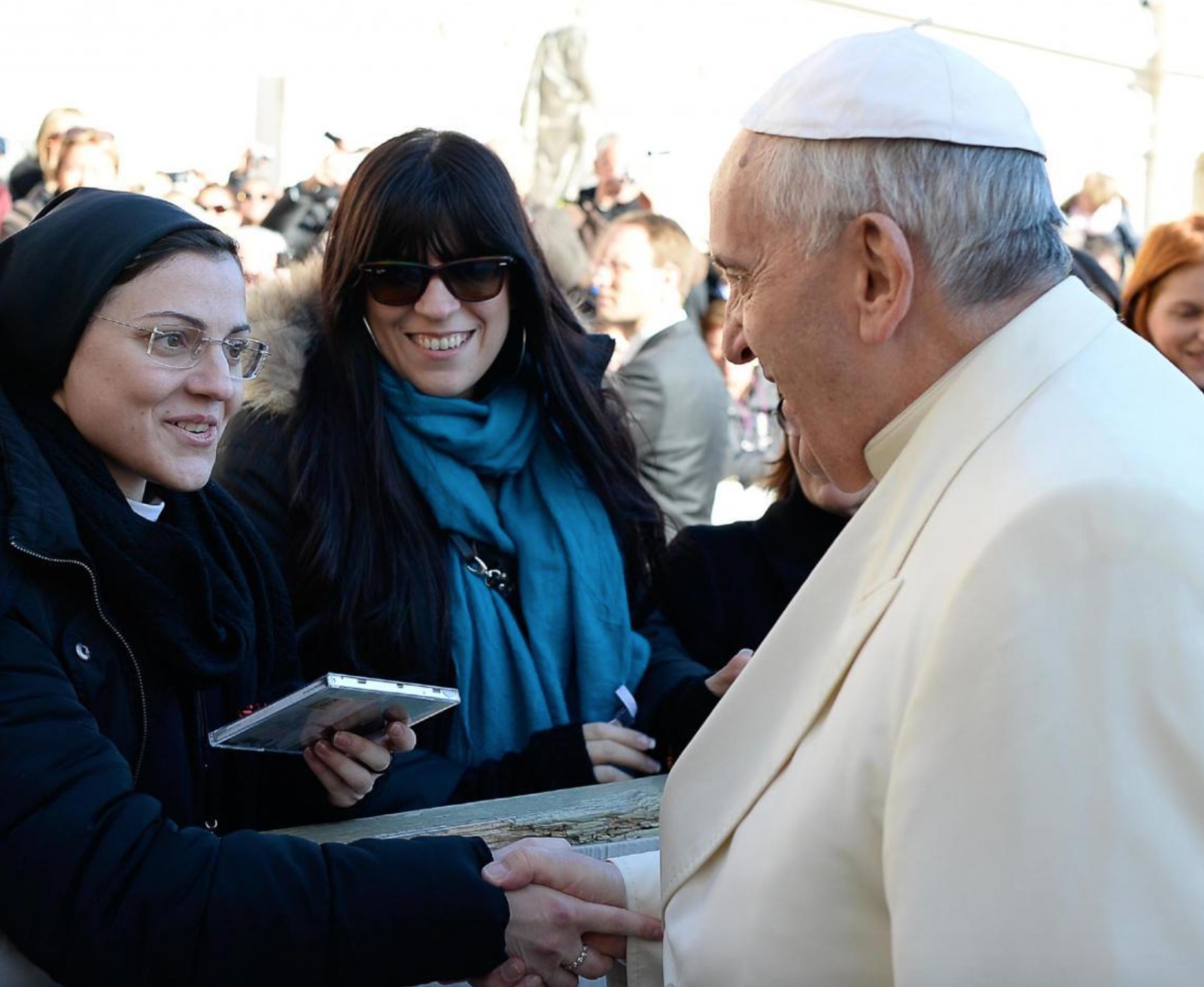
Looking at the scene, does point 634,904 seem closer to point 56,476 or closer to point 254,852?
point 254,852

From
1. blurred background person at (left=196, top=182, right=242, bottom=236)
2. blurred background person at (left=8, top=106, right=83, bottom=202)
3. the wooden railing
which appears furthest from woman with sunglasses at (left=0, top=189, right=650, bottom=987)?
blurred background person at (left=196, top=182, right=242, bottom=236)

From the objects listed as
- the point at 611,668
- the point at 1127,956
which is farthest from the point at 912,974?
the point at 611,668

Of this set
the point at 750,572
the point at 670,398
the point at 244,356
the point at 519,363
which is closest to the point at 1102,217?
the point at 670,398

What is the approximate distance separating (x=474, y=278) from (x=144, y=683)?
4.44ft

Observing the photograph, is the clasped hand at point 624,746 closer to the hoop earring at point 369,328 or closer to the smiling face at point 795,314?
the hoop earring at point 369,328

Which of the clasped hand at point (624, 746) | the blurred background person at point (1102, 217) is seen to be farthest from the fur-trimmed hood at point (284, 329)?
the blurred background person at point (1102, 217)

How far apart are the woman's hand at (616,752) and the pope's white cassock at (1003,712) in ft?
3.85

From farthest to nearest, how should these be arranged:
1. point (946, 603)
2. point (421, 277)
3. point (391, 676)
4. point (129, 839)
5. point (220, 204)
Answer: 1. point (220, 204)
2. point (421, 277)
3. point (391, 676)
4. point (129, 839)
5. point (946, 603)

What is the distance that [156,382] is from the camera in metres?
2.37

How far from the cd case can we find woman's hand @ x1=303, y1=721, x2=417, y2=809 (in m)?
0.02

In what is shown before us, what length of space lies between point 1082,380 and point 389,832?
142 centimetres

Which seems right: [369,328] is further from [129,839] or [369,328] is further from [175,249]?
[129,839]

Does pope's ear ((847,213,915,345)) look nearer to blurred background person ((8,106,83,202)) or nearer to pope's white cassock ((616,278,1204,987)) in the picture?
pope's white cassock ((616,278,1204,987))

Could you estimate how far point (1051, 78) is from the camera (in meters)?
20.8
